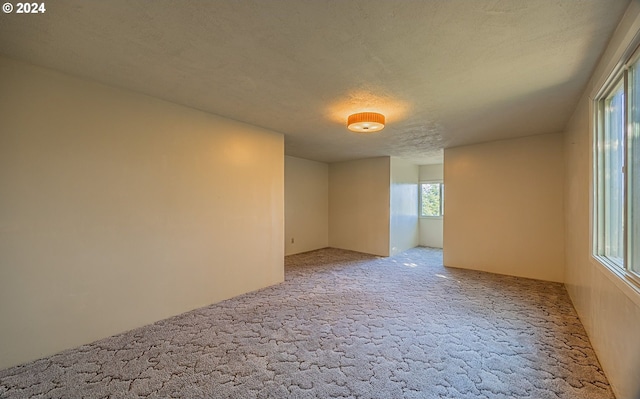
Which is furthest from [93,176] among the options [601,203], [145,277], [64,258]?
[601,203]

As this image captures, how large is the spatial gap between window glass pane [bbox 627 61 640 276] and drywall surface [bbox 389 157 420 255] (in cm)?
455

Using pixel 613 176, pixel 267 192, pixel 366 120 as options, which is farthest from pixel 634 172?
pixel 267 192

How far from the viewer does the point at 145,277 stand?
2.76 meters

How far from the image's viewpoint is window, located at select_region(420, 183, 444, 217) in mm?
7418

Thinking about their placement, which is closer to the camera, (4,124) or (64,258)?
(4,124)

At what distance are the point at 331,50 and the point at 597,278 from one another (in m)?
2.83

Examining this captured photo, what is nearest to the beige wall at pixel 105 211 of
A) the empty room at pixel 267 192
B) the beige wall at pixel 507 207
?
the empty room at pixel 267 192

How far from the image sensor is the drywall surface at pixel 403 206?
6.30 meters

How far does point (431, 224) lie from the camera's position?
7.42 metres

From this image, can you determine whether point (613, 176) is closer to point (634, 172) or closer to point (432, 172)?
point (634, 172)

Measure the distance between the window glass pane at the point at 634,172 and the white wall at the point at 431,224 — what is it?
5.73 metres

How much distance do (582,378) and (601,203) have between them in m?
1.38

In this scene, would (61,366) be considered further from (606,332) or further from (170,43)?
(606,332)

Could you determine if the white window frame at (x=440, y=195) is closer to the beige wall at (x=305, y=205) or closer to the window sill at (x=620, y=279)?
the beige wall at (x=305, y=205)
